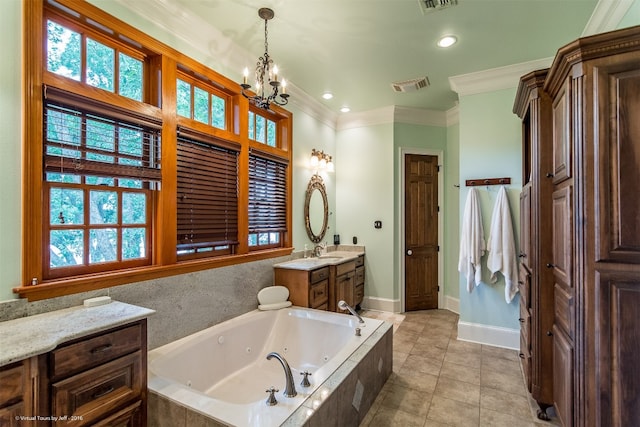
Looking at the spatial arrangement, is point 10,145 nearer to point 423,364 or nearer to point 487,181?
point 423,364

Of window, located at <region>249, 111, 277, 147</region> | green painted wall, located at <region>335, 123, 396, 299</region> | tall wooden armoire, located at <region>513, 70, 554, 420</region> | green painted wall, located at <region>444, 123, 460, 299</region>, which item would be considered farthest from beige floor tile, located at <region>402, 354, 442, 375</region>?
window, located at <region>249, 111, 277, 147</region>

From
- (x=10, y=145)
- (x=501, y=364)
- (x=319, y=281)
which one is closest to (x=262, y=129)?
(x=319, y=281)

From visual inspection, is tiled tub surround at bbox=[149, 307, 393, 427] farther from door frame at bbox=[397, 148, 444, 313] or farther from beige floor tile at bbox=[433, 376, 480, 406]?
door frame at bbox=[397, 148, 444, 313]

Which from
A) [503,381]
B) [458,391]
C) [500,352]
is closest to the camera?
[458,391]

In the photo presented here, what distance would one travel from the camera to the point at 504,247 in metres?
3.02

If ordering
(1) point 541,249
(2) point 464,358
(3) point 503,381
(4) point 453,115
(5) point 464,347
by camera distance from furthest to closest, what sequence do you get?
(4) point 453,115 < (5) point 464,347 < (2) point 464,358 < (3) point 503,381 < (1) point 541,249

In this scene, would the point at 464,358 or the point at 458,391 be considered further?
the point at 464,358

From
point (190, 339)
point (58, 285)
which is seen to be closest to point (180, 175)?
point (58, 285)

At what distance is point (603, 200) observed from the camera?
133 cm

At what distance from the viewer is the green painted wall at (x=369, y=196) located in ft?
14.2

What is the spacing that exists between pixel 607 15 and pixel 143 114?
3.25 meters

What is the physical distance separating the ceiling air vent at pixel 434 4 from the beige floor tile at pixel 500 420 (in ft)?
9.36

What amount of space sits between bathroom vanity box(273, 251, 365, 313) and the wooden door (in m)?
0.87

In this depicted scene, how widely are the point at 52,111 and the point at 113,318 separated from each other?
3.80 ft
